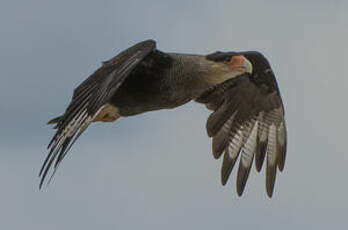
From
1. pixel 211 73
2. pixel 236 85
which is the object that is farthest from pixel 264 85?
pixel 211 73

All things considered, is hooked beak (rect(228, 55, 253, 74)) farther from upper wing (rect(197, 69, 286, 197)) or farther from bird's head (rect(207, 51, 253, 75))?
upper wing (rect(197, 69, 286, 197))

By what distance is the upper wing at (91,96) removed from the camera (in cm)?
892

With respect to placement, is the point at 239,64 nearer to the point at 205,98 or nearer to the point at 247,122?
the point at 205,98

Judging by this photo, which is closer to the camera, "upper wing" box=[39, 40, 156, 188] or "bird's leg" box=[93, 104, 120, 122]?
"upper wing" box=[39, 40, 156, 188]

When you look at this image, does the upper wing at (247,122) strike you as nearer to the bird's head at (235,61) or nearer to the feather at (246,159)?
the feather at (246,159)

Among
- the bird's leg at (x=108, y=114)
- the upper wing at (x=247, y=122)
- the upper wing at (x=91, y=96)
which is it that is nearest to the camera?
the upper wing at (x=91, y=96)

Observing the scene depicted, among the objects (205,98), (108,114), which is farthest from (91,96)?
(205,98)

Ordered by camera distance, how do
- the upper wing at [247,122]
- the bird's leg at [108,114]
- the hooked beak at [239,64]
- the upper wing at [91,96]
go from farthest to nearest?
the upper wing at [247,122] → the hooked beak at [239,64] → the bird's leg at [108,114] → the upper wing at [91,96]

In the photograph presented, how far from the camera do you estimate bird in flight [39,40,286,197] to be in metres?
9.20

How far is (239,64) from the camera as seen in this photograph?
35.0 feet

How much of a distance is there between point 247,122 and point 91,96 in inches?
122

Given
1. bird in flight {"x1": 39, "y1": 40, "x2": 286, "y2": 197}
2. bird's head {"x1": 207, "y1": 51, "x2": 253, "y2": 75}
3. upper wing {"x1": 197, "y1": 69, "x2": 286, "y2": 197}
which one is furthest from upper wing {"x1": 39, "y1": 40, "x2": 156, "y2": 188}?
upper wing {"x1": 197, "y1": 69, "x2": 286, "y2": 197}

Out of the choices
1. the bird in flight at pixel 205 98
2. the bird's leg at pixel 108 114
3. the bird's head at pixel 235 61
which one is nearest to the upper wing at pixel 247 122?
the bird in flight at pixel 205 98

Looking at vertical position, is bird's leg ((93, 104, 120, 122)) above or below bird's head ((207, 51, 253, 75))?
below
